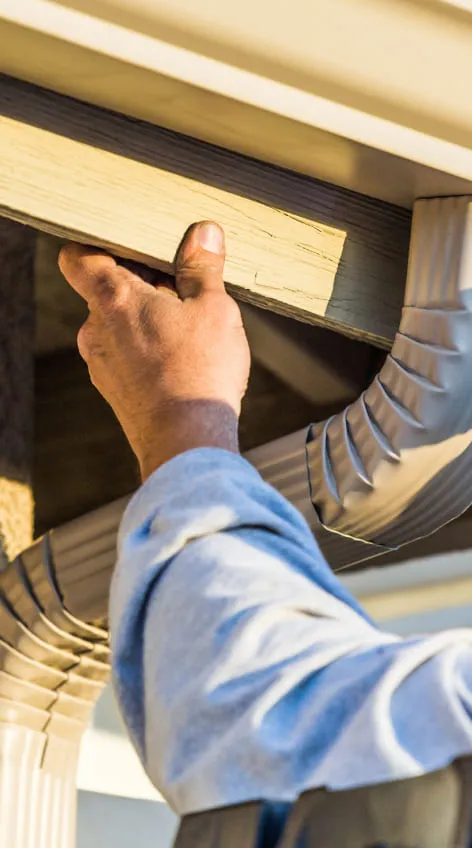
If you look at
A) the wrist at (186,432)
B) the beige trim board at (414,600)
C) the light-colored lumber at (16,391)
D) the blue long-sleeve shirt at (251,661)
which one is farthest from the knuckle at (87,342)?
the beige trim board at (414,600)

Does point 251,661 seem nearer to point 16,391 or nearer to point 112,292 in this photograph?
point 112,292

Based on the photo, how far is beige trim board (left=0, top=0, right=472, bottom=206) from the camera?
1270 millimetres

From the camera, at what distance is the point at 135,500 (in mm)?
1072

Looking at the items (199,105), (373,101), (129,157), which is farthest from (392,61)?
(129,157)

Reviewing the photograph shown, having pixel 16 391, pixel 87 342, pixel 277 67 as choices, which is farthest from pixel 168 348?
pixel 16 391

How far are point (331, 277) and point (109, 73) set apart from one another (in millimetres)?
356

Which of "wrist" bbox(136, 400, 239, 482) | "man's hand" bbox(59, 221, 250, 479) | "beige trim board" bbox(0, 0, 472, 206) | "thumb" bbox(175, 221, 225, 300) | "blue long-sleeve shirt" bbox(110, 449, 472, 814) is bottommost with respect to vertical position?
"blue long-sleeve shirt" bbox(110, 449, 472, 814)

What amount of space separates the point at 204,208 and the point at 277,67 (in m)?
0.21

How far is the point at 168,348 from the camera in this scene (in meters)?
1.33

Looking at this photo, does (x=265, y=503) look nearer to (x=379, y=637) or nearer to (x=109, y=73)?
(x=379, y=637)

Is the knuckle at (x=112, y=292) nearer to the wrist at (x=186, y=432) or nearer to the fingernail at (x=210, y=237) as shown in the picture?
the fingernail at (x=210, y=237)

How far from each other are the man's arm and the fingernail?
0.27 m

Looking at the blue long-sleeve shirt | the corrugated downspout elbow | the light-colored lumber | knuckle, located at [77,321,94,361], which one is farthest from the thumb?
the light-colored lumber

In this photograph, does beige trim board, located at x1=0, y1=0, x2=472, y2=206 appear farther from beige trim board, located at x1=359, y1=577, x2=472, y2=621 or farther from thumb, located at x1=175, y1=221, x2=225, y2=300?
beige trim board, located at x1=359, y1=577, x2=472, y2=621
